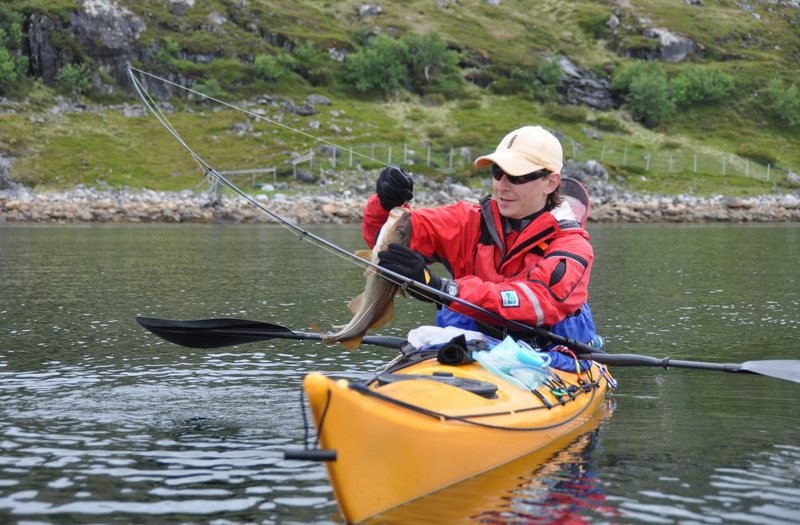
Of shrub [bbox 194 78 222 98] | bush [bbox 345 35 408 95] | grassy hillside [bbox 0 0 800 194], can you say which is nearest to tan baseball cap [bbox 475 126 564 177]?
grassy hillside [bbox 0 0 800 194]

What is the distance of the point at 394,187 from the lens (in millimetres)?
9047

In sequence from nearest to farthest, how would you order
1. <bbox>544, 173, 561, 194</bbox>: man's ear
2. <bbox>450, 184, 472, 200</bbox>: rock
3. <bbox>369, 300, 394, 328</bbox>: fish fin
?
<bbox>369, 300, 394, 328</bbox>: fish fin → <bbox>544, 173, 561, 194</bbox>: man's ear → <bbox>450, 184, 472, 200</bbox>: rock

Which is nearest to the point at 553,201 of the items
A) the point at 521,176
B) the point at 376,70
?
the point at 521,176

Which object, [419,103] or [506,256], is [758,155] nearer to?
[419,103]

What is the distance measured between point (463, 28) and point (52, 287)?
110688mm

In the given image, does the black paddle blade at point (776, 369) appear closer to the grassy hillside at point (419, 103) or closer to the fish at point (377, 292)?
the fish at point (377, 292)

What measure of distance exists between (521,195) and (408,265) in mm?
1635

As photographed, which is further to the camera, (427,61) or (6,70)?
(427,61)

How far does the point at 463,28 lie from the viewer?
126125 mm

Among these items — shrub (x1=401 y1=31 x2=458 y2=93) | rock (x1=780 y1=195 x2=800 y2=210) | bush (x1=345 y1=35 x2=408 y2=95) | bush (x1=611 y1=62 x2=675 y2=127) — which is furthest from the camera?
shrub (x1=401 y1=31 x2=458 y2=93)

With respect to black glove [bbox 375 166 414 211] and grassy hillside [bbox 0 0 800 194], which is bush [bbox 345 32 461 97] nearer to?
grassy hillside [bbox 0 0 800 194]

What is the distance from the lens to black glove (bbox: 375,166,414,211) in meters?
9.00

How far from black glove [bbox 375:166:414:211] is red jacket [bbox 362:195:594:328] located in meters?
0.27

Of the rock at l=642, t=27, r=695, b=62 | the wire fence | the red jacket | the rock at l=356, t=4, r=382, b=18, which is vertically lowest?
the wire fence
